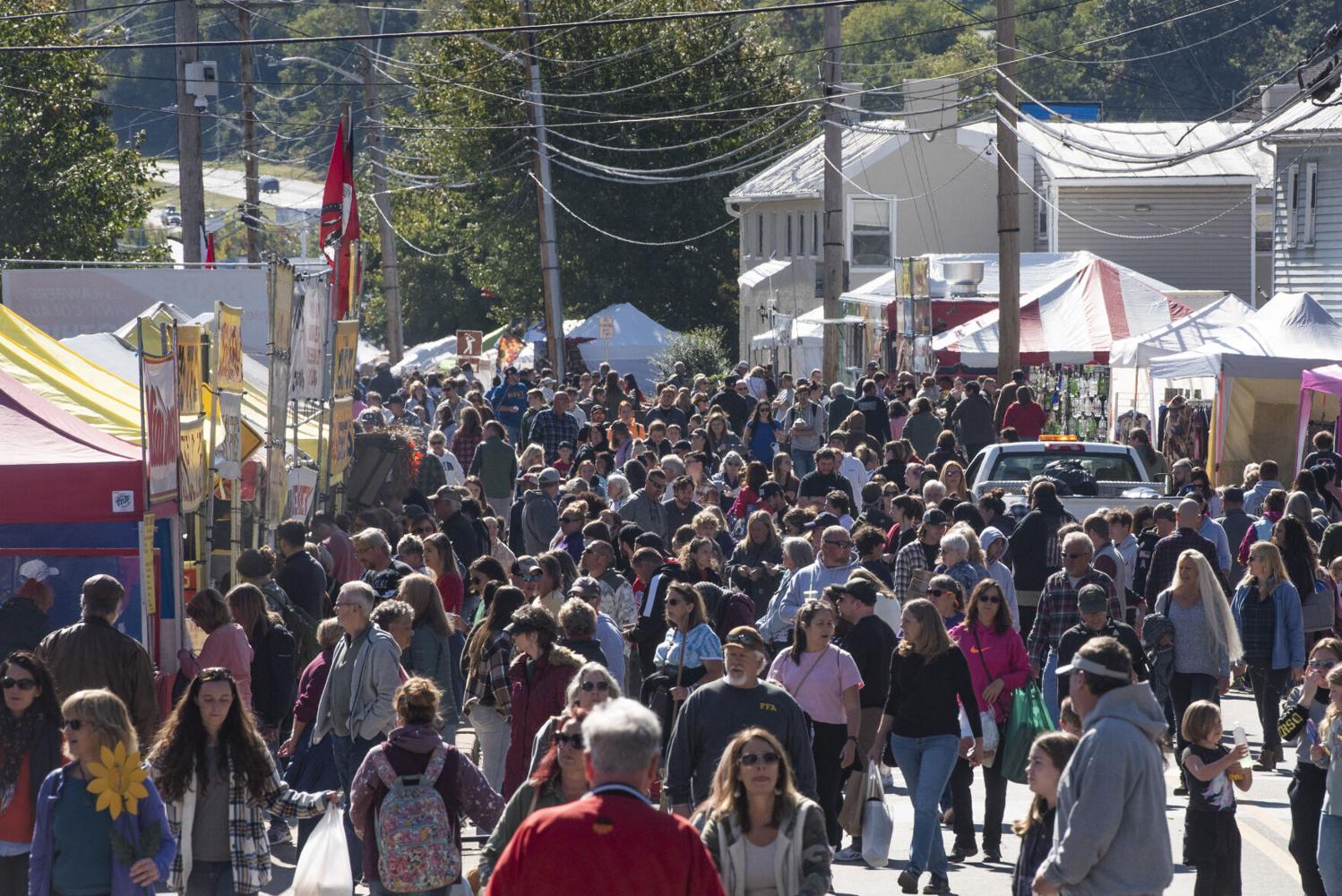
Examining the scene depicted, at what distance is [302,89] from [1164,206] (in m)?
66.9

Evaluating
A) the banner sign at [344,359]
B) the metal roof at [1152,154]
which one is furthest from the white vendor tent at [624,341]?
the banner sign at [344,359]

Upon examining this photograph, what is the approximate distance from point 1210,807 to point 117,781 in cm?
477

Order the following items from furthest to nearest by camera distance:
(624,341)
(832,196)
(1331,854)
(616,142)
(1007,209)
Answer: (616,142), (624,341), (832,196), (1007,209), (1331,854)

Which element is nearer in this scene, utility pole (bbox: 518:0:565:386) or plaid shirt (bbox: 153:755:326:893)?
plaid shirt (bbox: 153:755:326:893)

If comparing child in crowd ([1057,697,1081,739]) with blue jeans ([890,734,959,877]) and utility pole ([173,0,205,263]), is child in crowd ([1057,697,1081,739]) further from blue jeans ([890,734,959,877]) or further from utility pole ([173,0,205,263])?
utility pole ([173,0,205,263])

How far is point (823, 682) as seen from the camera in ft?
31.8

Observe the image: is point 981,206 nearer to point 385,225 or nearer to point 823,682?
point 385,225

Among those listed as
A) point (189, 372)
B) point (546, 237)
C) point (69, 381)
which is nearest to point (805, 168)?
point (546, 237)

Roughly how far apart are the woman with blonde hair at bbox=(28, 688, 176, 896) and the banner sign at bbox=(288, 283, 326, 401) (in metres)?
8.24

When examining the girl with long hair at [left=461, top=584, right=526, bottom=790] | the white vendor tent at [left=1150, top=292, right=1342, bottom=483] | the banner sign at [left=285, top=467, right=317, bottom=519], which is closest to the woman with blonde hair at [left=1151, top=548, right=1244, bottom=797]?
the girl with long hair at [left=461, top=584, right=526, bottom=790]

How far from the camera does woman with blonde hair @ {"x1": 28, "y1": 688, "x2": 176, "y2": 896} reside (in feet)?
22.9

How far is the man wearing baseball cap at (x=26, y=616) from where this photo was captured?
33.0 ft

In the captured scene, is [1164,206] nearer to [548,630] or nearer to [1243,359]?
[1243,359]

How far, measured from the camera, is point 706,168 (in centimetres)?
5738
